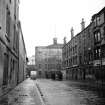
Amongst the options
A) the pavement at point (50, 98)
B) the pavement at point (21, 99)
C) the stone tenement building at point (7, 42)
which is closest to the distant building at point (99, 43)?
the pavement at point (50, 98)

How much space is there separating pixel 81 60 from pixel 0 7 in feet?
126

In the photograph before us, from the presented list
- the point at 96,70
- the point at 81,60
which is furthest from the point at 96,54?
the point at 81,60

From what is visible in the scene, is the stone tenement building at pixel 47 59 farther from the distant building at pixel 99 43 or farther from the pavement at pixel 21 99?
the pavement at pixel 21 99

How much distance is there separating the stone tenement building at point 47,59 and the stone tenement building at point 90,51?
107 ft

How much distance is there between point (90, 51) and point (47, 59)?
5075 cm

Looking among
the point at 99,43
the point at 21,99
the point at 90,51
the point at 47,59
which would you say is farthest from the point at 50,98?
the point at 47,59

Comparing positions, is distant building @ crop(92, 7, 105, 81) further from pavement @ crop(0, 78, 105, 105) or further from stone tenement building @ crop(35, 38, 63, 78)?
stone tenement building @ crop(35, 38, 63, 78)

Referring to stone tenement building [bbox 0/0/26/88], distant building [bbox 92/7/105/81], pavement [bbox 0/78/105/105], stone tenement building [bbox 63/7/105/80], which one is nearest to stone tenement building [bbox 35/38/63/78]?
stone tenement building [bbox 63/7/105/80]

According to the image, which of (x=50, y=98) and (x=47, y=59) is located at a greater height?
(x=47, y=59)

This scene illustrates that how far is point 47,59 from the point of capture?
299 feet

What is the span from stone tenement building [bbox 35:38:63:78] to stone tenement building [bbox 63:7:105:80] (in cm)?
3249

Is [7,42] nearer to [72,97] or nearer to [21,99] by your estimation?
[21,99]

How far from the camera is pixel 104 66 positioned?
3434 centimetres

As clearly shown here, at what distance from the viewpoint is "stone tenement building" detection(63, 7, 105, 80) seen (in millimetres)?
35750
